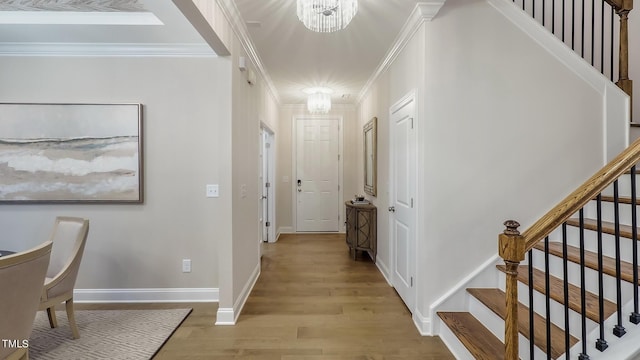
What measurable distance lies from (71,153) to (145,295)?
5.08ft

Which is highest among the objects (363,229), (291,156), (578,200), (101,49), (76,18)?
(76,18)

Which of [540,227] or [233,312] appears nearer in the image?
[540,227]

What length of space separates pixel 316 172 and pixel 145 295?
355 cm

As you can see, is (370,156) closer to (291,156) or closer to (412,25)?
(291,156)

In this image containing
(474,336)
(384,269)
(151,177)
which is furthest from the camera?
(384,269)

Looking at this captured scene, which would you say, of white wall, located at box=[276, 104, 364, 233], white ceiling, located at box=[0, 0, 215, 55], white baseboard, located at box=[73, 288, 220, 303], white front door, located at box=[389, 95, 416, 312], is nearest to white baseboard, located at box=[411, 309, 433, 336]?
white front door, located at box=[389, 95, 416, 312]

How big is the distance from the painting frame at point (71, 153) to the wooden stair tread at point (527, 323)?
3.11 m

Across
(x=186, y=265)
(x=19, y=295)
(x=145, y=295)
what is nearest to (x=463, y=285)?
(x=186, y=265)

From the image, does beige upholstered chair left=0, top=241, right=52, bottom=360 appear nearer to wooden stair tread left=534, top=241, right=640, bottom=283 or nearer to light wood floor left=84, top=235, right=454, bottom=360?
light wood floor left=84, top=235, right=454, bottom=360

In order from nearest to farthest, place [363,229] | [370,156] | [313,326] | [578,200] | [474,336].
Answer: [578,200] < [474,336] < [313,326] < [363,229] < [370,156]

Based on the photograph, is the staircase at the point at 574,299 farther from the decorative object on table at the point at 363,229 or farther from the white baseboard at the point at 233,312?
the decorative object on table at the point at 363,229

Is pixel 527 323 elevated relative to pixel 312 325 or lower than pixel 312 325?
elevated

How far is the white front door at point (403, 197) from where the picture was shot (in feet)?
8.39

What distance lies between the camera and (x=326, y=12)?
1.85 m
